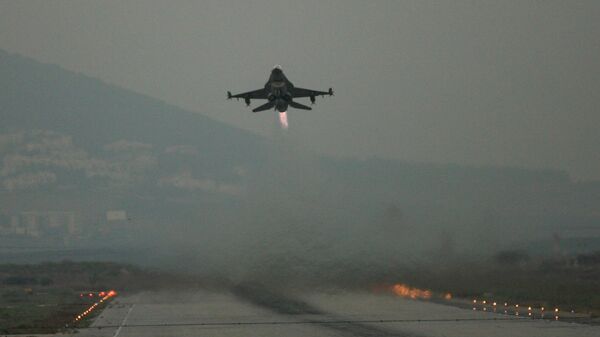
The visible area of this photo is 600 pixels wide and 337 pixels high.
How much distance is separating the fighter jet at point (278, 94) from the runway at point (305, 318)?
57.5 ft

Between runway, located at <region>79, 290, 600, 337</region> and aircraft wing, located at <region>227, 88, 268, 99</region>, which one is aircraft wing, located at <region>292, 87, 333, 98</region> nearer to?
aircraft wing, located at <region>227, 88, 268, 99</region>

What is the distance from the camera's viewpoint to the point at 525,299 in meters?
96.2

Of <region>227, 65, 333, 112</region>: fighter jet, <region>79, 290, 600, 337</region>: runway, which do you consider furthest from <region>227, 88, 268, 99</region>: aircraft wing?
<region>79, 290, 600, 337</region>: runway

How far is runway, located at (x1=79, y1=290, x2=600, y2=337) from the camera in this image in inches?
2879

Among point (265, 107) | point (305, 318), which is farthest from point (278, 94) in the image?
point (305, 318)

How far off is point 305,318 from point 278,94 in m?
21.9

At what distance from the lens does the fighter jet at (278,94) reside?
94.9 m

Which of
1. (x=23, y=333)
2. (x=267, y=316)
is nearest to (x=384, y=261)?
(x=267, y=316)

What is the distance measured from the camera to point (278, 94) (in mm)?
95000

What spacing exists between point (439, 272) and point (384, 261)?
19.0ft

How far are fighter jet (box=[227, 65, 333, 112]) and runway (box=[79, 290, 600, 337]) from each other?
1753 cm

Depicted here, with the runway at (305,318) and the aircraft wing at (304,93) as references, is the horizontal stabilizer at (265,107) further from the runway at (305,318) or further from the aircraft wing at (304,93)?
the runway at (305,318)

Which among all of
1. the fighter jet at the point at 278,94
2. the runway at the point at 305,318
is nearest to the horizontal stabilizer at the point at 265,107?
the fighter jet at the point at 278,94

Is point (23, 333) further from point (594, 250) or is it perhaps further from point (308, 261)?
point (594, 250)
